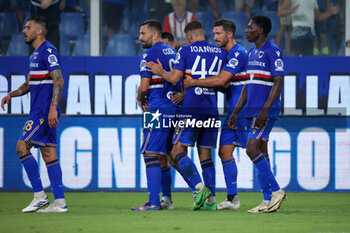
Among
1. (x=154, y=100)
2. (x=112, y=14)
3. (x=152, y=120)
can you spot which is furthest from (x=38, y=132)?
(x=112, y=14)

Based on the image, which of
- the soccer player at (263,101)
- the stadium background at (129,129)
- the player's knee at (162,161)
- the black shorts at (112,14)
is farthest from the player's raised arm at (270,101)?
the black shorts at (112,14)

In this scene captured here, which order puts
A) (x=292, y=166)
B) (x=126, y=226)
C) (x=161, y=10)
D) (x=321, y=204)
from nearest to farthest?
(x=126, y=226)
(x=321, y=204)
(x=292, y=166)
(x=161, y=10)

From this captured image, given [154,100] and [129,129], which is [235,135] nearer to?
[154,100]

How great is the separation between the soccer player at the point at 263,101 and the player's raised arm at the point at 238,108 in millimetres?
283

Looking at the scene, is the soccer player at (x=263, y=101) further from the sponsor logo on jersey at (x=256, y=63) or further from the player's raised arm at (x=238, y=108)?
the player's raised arm at (x=238, y=108)

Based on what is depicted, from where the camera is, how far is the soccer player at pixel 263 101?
750 cm

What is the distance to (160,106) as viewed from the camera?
803cm

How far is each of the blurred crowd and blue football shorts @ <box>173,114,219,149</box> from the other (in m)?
4.33

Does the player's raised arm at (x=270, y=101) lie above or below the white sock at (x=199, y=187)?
above

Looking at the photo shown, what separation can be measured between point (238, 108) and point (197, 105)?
52 cm

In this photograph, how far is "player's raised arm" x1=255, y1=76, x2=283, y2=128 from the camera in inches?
293

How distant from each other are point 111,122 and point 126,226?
570 centimetres

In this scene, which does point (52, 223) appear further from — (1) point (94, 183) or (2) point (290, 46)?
(2) point (290, 46)

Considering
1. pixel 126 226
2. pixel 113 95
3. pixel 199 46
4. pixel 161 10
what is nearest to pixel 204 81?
pixel 199 46
